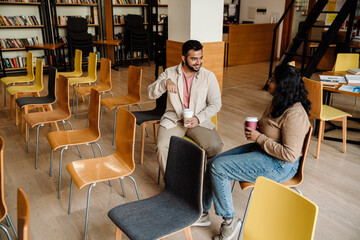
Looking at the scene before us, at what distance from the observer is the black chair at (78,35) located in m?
7.86

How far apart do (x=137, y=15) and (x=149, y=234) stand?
813 cm

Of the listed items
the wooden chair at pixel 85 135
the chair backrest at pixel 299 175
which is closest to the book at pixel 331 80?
the chair backrest at pixel 299 175

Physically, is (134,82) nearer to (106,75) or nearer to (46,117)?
(106,75)

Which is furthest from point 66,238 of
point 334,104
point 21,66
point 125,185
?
point 21,66

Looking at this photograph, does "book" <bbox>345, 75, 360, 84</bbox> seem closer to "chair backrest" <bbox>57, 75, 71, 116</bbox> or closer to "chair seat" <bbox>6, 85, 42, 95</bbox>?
"chair backrest" <bbox>57, 75, 71, 116</bbox>

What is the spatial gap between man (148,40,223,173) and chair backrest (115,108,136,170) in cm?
36

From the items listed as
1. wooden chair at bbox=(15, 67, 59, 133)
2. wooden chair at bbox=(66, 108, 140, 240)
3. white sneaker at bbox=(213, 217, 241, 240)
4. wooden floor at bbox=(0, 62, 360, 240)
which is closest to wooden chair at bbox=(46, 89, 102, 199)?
wooden floor at bbox=(0, 62, 360, 240)

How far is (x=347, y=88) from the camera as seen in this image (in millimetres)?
3408

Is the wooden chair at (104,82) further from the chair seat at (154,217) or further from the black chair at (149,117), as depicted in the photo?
the chair seat at (154,217)

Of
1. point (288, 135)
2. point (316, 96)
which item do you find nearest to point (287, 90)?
point (288, 135)

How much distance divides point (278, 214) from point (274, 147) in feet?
2.43

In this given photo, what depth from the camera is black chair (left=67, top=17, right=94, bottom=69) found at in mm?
7855

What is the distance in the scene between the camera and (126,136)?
7.79 feet

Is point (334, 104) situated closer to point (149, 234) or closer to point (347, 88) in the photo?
point (347, 88)
